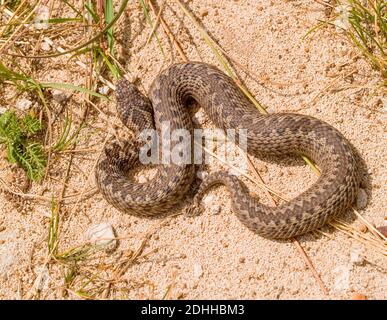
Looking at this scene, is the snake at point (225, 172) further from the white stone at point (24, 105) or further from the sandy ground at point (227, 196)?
the white stone at point (24, 105)

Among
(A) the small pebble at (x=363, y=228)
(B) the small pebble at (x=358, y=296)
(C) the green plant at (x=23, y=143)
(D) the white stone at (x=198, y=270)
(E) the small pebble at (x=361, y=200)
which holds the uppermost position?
(C) the green plant at (x=23, y=143)

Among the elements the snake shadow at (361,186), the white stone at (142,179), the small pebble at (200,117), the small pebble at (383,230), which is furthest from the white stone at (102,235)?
the small pebble at (383,230)

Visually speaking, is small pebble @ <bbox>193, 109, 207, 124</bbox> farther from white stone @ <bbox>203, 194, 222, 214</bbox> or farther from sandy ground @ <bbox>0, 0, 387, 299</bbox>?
white stone @ <bbox>203, 194, 222, 214</bbox>

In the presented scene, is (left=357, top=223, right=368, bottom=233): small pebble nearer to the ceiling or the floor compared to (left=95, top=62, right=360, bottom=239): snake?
nearer to the floor

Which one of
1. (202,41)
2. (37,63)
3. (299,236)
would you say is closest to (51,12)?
(37,63)

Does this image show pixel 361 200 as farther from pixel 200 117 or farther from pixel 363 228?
pixel 200 117

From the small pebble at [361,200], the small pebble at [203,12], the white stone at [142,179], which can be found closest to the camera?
the small pebble at [361,200]

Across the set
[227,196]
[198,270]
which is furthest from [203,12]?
[198,270]

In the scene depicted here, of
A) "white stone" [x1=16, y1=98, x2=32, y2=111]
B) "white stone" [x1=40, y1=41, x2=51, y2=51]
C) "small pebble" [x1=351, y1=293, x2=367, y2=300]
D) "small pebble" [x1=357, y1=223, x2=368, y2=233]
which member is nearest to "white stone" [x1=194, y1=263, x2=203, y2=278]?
"small pebble" [x1=351, y1=293, x2=367, y2=300]

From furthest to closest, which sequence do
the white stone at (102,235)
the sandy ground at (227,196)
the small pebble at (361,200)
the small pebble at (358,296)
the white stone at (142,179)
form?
the white stone at (142,179)
the white stone at (102,235)
the small pebble at (361,200)
the sandy ground at (227,196)
the small pebble at (358,296)
